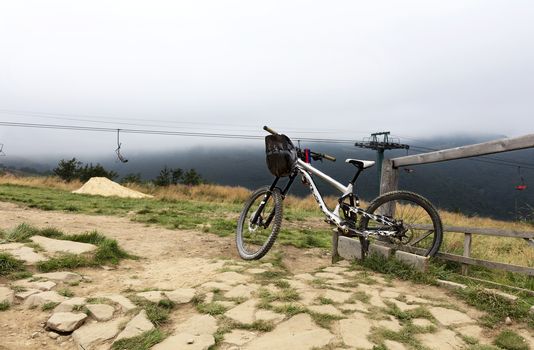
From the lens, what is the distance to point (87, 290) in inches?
144

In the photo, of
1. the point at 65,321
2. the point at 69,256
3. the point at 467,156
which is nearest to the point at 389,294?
the point at 467,156

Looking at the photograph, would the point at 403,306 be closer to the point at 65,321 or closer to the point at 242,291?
the point at 242,291

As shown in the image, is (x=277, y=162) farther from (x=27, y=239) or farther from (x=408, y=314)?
(x=27, y=239)

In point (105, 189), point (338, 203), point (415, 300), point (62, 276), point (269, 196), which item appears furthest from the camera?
point (105, 189)

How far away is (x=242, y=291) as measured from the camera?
11.5 ft

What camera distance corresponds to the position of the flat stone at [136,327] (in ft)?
8.71

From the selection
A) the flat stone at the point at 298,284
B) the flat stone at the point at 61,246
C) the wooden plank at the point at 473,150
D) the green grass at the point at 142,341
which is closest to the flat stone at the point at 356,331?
the flat stone at the point at 298,284

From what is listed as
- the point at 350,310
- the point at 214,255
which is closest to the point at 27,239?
the point at 214,255

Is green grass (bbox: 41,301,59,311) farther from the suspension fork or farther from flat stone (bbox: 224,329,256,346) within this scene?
the suspension fork

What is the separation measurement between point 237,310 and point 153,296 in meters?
0.81

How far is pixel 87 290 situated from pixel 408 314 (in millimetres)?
2955

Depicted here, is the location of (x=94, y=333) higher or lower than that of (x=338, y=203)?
lower

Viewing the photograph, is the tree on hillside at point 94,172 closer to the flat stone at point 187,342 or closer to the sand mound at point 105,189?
the sand mound at point 105,189

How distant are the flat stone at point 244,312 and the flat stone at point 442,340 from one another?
1247 mm
